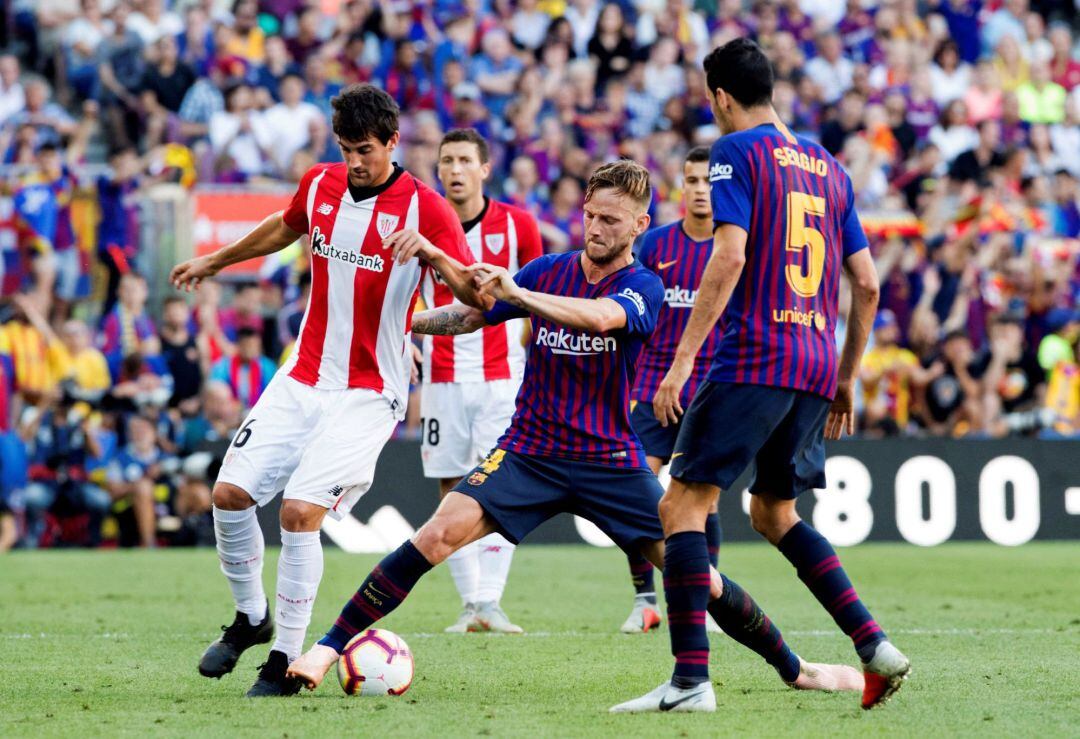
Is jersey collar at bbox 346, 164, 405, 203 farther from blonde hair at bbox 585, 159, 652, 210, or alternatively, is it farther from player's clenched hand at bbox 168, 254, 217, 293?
blonde hair at bbox 585, 159, 652, 210

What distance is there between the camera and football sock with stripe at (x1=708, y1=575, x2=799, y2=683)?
623cm

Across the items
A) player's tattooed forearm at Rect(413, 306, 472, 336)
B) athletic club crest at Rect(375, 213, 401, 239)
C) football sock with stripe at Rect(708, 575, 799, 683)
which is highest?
athletic club crest at Rect(375, 213, 401, 239)

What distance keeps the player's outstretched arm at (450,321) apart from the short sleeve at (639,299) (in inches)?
22.0

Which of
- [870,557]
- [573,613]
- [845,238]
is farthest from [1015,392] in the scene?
[845,238]

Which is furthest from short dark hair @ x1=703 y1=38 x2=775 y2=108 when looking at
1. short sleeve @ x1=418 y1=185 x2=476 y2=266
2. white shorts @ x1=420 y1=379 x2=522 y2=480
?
white shorts @ x1=420 y1=379 x2=522 y2=480

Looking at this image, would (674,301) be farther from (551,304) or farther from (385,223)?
(551,304)

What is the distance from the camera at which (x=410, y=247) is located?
602 cm

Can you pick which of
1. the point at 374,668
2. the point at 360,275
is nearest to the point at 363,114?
the point at 360,275

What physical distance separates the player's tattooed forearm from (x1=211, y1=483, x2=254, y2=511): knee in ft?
3.24

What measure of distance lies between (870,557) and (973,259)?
6.01 meters

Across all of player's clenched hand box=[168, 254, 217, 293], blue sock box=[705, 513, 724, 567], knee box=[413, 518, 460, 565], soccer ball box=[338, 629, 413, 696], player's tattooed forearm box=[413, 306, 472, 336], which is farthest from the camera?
blue sock box=[705, 513, 724, 567]

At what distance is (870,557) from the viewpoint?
46.0 feet

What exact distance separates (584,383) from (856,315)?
3.58 feet

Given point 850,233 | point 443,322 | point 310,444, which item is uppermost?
point 850,233
